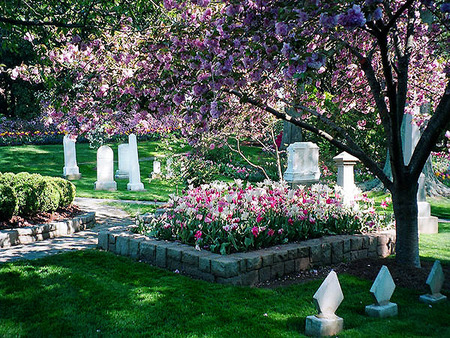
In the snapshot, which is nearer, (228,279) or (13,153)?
(228,279)

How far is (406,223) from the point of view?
→ 5.51m

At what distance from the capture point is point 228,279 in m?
4.96

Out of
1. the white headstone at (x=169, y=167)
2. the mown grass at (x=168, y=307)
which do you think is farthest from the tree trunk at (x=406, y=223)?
the white headstone at (x=169, y=167)

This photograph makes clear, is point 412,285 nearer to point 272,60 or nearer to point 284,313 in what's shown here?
point 284,313

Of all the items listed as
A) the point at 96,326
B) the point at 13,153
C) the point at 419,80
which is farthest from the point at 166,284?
the point at 13,153

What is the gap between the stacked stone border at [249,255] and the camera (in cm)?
506

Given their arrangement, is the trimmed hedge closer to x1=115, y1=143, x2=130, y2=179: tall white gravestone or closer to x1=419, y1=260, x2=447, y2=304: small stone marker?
x1=419, y1=260, x2=447, y2=304: small stone marker

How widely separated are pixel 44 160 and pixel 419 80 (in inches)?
712

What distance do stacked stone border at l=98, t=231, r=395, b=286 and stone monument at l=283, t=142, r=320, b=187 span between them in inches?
142

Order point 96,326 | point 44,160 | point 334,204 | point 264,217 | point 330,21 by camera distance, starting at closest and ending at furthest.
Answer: point 330,21 < point 96,326 < point 264,217 < point 334,204 < point 44,160

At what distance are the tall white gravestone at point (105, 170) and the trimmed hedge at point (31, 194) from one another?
4.95 metres

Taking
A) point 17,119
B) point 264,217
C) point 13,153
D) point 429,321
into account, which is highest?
point 17,119

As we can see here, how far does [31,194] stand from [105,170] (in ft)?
19.9

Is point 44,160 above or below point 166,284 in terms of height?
above
